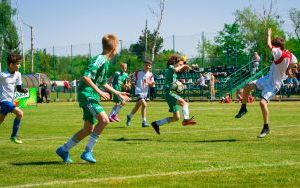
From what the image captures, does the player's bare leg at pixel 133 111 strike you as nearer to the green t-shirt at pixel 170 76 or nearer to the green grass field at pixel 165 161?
the green grass field at pixel 165 161

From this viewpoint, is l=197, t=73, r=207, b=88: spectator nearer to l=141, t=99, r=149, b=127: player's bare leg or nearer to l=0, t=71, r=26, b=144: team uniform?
l=141, t=99, r=149, b=127: player's bare leg

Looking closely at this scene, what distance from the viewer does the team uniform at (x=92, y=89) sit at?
996cm

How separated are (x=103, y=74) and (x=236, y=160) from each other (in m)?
2.62

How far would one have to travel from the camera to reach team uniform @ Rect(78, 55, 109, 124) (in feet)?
32.7

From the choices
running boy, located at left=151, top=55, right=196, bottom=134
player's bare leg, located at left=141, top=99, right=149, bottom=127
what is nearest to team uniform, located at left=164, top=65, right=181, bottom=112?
running boy, located at left=151, top=55, right=196, bottom=134

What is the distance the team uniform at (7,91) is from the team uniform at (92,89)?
4.79m

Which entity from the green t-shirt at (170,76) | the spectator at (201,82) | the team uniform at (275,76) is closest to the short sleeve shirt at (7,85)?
the green t-shirt at (170,76)

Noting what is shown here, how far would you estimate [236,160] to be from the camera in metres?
9.91

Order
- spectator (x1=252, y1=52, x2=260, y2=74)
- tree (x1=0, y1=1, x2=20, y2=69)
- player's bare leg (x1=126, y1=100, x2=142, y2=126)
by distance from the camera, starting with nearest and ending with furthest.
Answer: player's bare leg (x1=126, y1=100, x2=142, y2=126) → spectator (x1=252, y1=52, x2=260, y2=74) → tree (x1=0, y1=1, x2=20, y2=69)

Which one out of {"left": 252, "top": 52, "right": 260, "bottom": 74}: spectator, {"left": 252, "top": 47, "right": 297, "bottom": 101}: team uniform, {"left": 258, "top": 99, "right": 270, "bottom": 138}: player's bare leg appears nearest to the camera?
{"left": 258, "top": 99, "right": 270, "bottom": 138}: player's bare leg

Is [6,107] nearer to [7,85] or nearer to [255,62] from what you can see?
[7,85]

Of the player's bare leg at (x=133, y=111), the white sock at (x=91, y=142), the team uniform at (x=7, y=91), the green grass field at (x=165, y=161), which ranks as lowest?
the green grass field at (x=165, y=161)

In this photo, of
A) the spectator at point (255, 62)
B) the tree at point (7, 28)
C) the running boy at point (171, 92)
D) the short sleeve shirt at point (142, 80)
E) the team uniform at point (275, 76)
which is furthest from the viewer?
the tree at point (7, 28)

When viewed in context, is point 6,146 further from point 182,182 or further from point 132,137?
point 182,182
